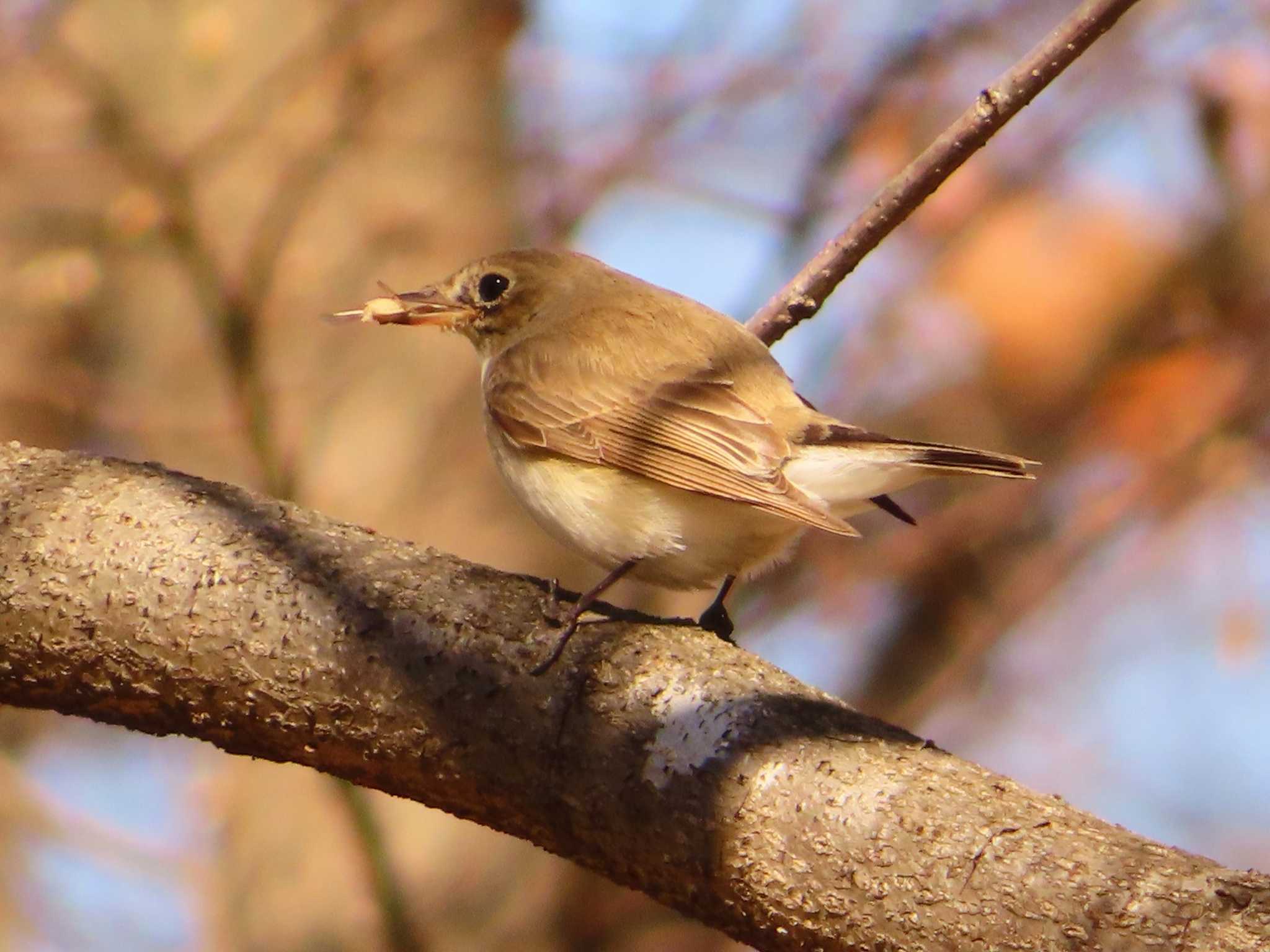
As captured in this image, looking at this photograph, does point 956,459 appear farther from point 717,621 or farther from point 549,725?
point 549,725

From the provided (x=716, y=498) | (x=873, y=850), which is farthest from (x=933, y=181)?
(x=873, y=850)

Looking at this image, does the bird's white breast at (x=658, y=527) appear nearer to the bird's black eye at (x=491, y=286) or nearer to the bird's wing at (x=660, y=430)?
the bird's wing at (x=660, y=430)

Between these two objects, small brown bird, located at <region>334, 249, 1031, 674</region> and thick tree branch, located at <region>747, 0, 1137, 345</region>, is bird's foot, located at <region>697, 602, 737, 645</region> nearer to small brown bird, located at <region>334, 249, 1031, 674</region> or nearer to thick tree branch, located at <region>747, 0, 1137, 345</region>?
small brown bird, located at <region>334, 249, 1031, 674</region>

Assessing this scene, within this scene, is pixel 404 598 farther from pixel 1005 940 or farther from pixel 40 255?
pixel 40 255

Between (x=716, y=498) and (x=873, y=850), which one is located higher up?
(x=716, y=498)

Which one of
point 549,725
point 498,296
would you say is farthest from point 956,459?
point 498,296

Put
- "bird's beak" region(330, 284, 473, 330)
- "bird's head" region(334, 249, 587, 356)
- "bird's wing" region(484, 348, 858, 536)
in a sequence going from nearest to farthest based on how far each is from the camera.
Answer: "bird's wing" region(484, 348, 858, 536) < "bird's beak" region(330, 284, 473, 330) < "bird's head" region(334, 249, 587, 356)

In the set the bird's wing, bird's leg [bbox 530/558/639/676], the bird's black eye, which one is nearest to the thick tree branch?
the bird's wing
